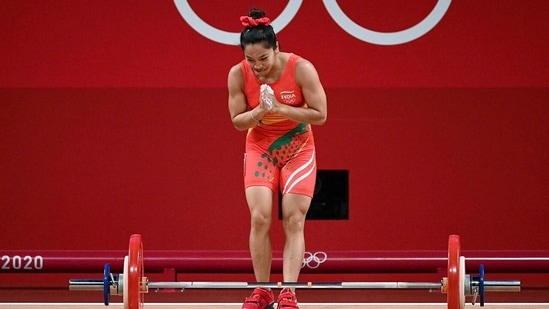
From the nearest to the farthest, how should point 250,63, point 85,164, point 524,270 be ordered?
point 250,63, point 524,270, point 85,164

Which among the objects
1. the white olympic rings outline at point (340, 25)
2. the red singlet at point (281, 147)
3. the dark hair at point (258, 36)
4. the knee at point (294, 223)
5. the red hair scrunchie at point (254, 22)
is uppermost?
the white olympic rings outline at point (340, 25)

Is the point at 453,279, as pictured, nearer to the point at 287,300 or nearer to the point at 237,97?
the point at 287,300

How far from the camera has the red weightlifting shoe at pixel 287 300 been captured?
14.9 ft

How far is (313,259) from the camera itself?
655 centimetres

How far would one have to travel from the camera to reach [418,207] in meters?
6.93

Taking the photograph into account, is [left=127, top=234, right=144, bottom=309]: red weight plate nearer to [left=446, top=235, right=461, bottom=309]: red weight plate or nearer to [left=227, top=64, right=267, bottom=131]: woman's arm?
[left=227, top=64, right=267, bottom=131]: woman's arm

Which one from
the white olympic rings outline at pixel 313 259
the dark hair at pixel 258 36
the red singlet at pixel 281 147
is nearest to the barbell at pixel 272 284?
the red singlet at pixel 281 147

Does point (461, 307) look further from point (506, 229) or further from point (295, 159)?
point (506, 229)

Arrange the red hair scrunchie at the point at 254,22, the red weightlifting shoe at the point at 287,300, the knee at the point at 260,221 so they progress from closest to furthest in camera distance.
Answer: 1. the red weightlifting shoe at the point at 287,300
2. the red hair scrunchie at the point at 254,22
3. the knee at the point at 260,221

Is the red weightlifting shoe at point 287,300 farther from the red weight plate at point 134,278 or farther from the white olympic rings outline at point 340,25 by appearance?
the white olympic rings outline at point 340,25

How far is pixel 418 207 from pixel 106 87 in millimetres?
2380

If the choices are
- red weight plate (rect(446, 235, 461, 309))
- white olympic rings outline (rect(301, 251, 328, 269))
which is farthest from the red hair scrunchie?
white olympic rings outline (rect(301, 251, 328, 269))

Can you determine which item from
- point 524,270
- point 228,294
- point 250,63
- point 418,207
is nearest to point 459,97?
point 418,207

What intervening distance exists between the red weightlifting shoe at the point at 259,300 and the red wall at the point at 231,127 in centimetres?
220
